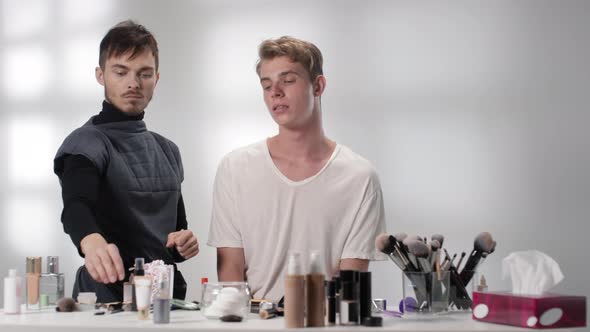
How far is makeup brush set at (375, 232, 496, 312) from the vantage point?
7.16 ft

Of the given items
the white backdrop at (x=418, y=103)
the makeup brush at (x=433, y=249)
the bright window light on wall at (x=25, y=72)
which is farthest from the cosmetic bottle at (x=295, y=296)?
the bright window light on wall at (x=25, y=72)

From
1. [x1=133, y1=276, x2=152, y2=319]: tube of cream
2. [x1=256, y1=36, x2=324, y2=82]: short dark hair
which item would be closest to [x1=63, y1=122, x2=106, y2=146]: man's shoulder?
[x1=256, y1=36, x2=324, y2=82]: short dark hair

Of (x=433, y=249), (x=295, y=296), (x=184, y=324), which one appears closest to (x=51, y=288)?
(x=184, y=324)

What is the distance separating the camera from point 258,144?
106 inches

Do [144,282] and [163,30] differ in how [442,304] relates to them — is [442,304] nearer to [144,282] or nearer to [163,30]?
[144,282]

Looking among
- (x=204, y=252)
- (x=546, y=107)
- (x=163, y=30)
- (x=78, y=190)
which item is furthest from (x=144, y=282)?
(x=546, y=107)

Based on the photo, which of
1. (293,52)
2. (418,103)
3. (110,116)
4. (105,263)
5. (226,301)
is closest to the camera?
(226,301)

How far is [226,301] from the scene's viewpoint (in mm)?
2021

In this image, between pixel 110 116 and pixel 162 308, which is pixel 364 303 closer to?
pixel 162 308

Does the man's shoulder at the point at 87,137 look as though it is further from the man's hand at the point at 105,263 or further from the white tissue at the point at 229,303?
the white tissue at the point at 229,303

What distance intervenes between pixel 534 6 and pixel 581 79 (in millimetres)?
330

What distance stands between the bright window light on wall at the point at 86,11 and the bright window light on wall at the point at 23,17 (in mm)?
94

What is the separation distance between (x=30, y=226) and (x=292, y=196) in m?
1.57

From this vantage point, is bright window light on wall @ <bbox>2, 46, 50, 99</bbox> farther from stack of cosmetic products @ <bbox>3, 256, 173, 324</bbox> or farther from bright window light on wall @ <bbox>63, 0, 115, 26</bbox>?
stack of cosmetic products @ <bbox>3, 256, 173, 324</bbox>
